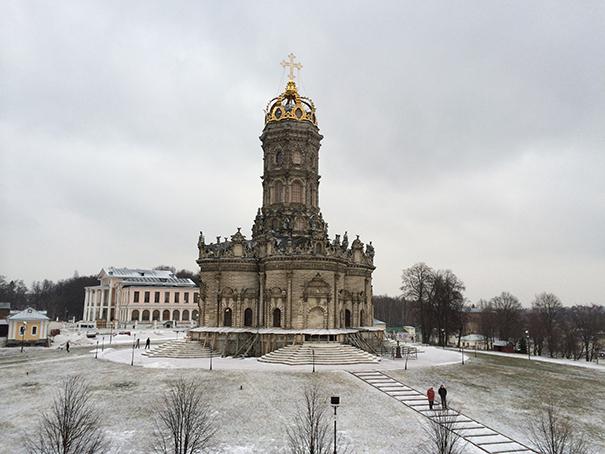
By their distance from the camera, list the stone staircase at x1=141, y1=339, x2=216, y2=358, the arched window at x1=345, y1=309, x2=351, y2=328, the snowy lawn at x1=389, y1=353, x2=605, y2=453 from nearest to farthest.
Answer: the snowy lawn at x1=389, y1=353, x2=605, y2=453
the stone staircase at x1=141, y1=339, x2=216, y2=358
the arched window at x1=345, y1=309, x2=351, y2=328

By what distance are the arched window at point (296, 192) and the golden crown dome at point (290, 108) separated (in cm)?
705

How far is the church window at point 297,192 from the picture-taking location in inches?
1858

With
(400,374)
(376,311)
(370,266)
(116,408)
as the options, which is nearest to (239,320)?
(370,266)

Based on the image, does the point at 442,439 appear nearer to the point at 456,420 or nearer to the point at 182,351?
the point at 456,420

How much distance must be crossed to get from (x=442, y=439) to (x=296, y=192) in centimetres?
3620

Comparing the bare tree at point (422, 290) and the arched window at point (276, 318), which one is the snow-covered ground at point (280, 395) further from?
the bare tree at point (422, 290)

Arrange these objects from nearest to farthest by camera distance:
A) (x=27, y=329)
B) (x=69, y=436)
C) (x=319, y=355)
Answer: (x=69, y=436) < (x=319, y=355) < (x=27, y=329)

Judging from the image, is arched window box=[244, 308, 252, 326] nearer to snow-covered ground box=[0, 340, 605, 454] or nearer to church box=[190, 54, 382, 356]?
→ church box=[190, 54, 382, 356]

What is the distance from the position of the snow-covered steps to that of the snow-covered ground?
0.66 m

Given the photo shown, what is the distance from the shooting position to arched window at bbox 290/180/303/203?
47.2m

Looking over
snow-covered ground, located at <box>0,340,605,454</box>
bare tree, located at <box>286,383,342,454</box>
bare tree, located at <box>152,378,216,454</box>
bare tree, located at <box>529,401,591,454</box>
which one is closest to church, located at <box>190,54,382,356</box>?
snow-covered ground, located at <box>0,340,605,454</box>

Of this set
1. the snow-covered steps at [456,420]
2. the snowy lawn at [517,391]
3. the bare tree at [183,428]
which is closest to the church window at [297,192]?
the snowy lawn at [517,391]

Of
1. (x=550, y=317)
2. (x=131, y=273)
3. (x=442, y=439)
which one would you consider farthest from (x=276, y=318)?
(x=131, y=273)

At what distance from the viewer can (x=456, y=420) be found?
19188mm
